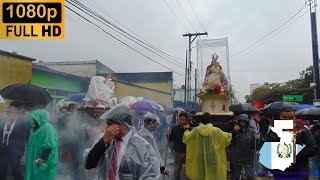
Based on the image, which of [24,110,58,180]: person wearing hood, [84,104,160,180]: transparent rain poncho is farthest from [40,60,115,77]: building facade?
[84,104,160,180]: transparent rain poncho

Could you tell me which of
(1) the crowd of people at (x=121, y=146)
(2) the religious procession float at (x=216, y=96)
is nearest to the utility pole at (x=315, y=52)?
(2) the religious procession float at (x=216, y=96)

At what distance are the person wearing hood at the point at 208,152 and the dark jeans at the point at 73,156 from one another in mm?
2315

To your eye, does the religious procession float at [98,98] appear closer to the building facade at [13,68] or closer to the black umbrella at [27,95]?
the black umbrella at [27,95]

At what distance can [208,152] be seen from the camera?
589 cm

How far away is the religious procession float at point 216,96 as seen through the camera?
35.3 ft

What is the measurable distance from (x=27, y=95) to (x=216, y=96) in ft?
23.6

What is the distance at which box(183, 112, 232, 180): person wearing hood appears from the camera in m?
5.86

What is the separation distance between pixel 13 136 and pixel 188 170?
3026 millimetres

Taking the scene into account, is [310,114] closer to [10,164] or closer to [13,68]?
[10,164]

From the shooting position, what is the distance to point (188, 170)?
243 inches

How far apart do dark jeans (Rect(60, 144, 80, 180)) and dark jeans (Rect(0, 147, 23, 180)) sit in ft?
4.15

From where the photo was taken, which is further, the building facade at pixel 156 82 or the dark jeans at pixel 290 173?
the building facade at pixel 156 82

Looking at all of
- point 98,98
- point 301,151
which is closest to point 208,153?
point 301,151

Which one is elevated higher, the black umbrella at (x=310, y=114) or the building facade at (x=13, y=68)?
the building facade at (x=13, y=68)
